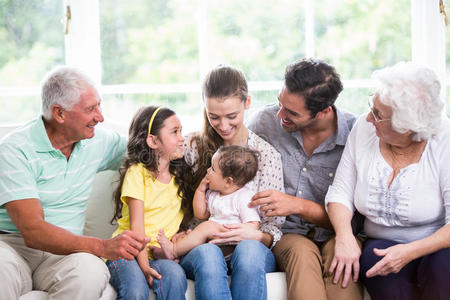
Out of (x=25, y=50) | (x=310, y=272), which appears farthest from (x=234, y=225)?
(x=25, y=50)

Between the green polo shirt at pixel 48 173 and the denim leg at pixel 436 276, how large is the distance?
1494 mm

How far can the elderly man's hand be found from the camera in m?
1.93

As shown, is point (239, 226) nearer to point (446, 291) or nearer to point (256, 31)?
point (446, 291)

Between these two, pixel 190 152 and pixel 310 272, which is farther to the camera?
pixel 190 152

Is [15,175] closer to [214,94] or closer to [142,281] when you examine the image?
[142,281]

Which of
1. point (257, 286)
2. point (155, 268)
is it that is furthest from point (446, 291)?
point (155, 268)

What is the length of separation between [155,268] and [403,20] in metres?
2.58

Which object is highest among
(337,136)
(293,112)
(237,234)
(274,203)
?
(293,112)

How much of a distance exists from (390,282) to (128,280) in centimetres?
103

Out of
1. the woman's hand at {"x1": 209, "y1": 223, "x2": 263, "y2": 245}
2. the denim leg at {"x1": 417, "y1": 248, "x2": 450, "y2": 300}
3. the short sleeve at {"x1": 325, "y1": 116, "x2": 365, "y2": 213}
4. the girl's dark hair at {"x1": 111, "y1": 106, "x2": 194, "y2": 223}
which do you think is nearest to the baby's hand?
the girl's dark hair at {"x1": 111, "y1": 106, "x2": 194, "y2": 223}

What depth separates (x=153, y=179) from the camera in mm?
2320

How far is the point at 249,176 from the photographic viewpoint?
2.31 meters

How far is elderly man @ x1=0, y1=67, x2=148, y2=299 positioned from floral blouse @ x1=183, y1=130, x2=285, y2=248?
0.58m

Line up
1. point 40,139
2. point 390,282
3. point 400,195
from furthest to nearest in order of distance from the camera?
point 40,139 < point 400,195 < point 390,282
